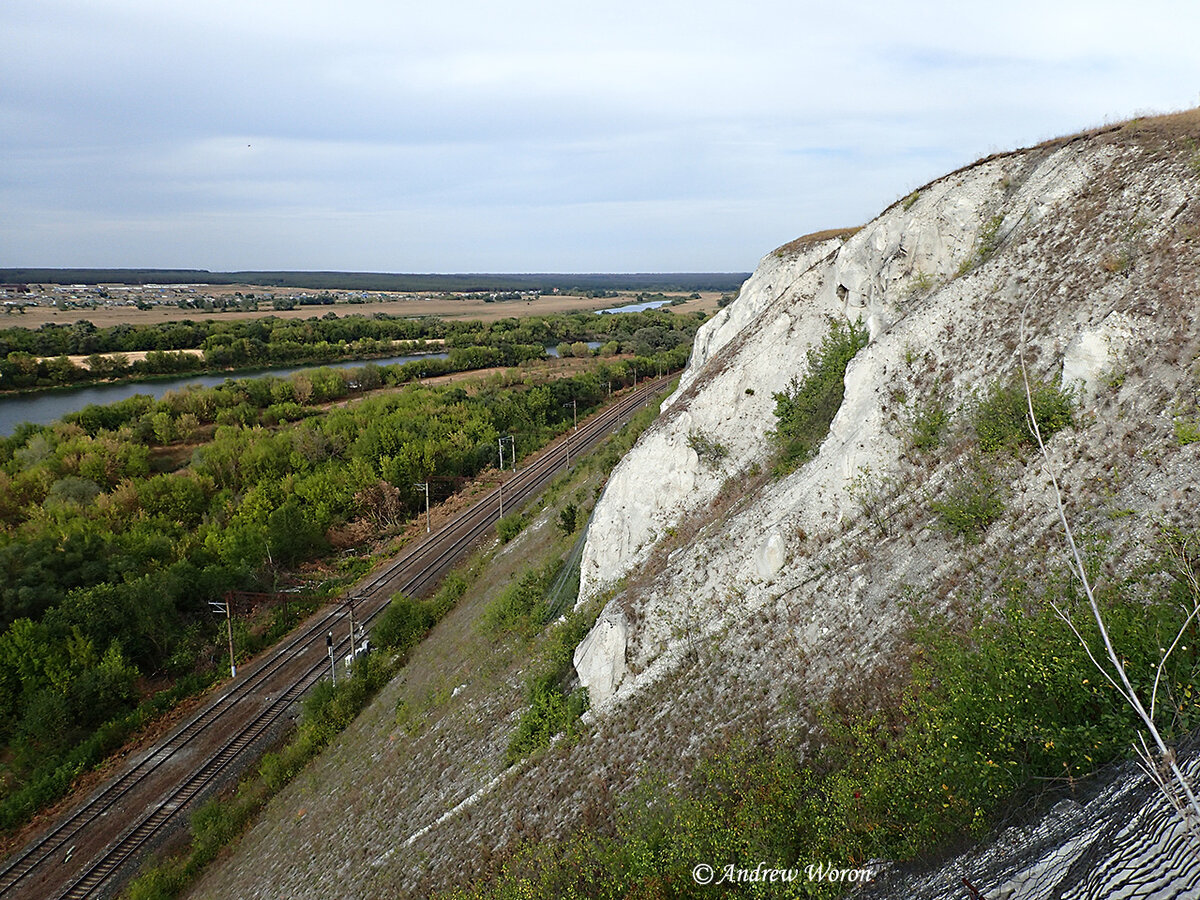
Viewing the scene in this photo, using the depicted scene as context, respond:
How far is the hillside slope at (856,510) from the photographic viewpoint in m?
10.4

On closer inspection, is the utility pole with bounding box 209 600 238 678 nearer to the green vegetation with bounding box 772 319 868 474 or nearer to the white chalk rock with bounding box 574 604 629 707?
the white chalk rock with bounding box 574 604 629 707

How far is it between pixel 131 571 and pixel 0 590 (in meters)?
5.12

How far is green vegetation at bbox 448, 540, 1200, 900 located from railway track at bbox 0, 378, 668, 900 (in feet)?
58.0

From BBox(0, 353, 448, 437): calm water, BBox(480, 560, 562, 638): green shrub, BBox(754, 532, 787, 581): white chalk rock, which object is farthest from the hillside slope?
BBox(0, 353, 448, 437): calm water

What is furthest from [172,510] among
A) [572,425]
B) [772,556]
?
[772,556]

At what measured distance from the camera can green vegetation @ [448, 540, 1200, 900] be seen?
6.71m

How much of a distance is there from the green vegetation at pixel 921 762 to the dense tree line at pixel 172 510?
25501mm

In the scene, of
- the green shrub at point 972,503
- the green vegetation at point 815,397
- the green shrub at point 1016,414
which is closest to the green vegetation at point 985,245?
the green vegetation at point 815,397

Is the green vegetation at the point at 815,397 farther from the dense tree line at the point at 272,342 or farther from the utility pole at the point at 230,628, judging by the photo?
the dense tree line at the point at 272,342

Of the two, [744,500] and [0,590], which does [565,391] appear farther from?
[744,500]

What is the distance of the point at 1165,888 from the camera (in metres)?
4.10

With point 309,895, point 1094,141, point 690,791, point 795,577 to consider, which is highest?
point 1094,141

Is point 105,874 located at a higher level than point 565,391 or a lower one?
lower

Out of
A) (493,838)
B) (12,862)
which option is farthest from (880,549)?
(12,862)
